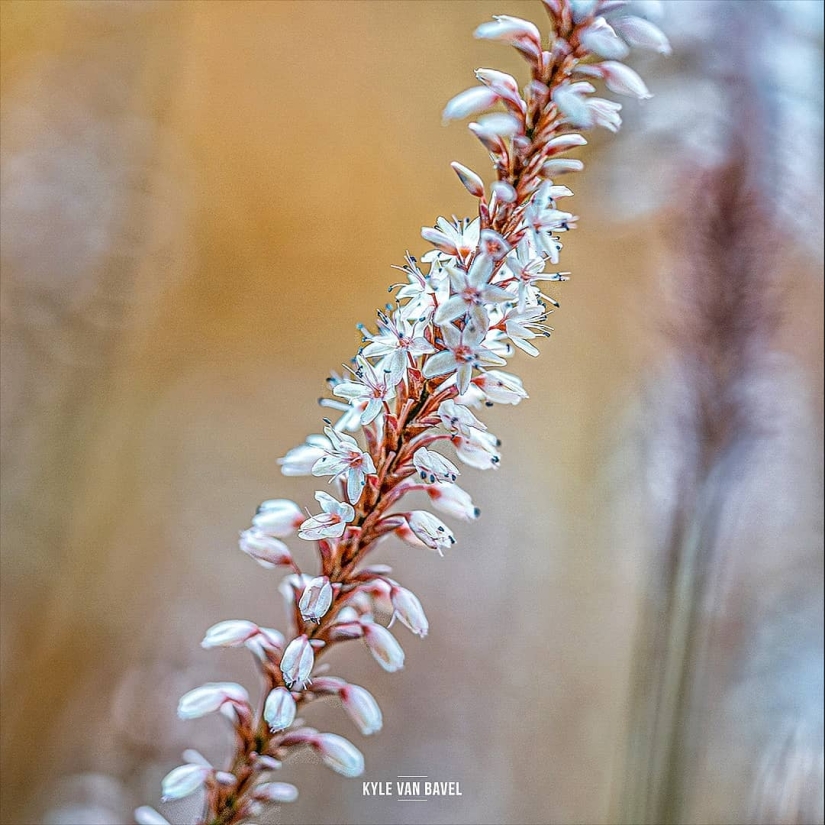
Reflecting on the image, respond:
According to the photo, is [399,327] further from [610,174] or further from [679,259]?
[610,174]

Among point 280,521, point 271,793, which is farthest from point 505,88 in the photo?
point 271,793

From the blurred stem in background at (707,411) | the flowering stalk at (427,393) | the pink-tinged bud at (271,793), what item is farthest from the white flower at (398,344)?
the blurred stem in background at (707,411)

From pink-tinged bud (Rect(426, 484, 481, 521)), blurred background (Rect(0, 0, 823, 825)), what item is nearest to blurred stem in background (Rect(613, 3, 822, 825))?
blurred background (Rect(0, 0, 823, 825))

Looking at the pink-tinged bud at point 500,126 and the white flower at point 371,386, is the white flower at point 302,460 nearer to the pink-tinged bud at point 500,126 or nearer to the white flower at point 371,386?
the white flower at point 371,386

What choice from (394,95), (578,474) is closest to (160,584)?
(578,474)

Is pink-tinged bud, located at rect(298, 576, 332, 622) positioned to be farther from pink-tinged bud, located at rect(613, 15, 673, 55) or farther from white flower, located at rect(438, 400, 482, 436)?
pink-tinged bud, located at rect(613, 15, 673, 55)

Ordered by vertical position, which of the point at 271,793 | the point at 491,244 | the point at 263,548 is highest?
the point at 491,244

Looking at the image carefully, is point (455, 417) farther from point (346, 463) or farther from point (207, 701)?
point (207, 701)
